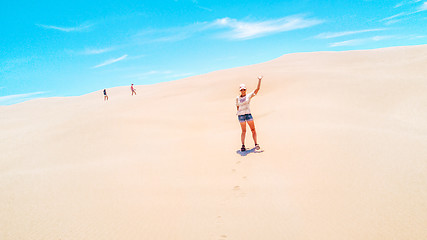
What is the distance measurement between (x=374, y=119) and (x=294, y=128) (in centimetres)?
233

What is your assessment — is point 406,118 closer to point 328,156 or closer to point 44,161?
point 328,156

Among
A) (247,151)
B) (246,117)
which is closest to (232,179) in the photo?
(247,151)

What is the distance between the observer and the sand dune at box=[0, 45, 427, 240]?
2947mm

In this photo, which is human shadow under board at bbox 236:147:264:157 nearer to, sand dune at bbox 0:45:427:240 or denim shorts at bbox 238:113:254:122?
sand dune at bbox 0:45:427:240

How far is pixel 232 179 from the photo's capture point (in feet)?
14.4

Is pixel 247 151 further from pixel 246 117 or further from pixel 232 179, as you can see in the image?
pixel 232 179

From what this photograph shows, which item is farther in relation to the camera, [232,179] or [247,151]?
[247,151]

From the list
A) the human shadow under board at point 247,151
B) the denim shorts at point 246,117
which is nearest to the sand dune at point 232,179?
the human shadow under board at point 247,151

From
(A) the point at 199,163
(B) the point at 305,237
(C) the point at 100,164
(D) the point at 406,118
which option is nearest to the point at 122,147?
(C) the point at 100,164

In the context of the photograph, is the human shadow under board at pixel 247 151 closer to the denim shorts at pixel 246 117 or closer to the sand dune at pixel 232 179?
the sand dune at pixel 232 179

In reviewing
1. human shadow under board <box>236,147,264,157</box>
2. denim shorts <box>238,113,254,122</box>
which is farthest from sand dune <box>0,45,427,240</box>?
denim shorts <box>238,113,254,122</box>

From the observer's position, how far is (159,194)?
3.92 meters

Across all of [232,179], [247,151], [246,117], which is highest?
[246,117]

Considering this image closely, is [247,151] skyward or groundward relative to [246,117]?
groundward
